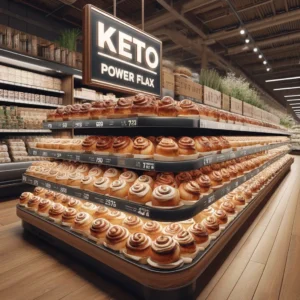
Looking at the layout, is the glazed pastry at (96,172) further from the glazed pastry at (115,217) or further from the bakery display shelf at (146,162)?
the glazed pastry at (115,217)

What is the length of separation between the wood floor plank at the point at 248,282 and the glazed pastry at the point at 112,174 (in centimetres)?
117

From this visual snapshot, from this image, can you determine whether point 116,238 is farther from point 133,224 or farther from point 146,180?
point 146,180

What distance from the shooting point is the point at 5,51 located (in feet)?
12.4

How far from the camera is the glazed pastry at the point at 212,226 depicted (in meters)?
1.98

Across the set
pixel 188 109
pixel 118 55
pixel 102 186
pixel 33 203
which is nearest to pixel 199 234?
pixel 102 186

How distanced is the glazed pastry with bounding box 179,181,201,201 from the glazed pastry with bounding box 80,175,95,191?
0.75 meters

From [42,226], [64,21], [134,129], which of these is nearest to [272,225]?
[134,129]

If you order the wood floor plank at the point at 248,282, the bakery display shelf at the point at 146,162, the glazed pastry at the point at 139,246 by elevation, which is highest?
the bakery display shelf at the point at 146,162

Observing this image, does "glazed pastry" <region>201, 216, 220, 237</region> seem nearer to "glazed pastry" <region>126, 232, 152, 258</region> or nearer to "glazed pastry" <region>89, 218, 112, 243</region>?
"glazed pastry" <region>126, 232, 152, 258</region>

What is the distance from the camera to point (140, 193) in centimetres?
171

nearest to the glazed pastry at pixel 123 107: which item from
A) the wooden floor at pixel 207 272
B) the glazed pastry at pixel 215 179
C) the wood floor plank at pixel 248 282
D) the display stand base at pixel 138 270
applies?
the glazed pastry at pixel 215 179

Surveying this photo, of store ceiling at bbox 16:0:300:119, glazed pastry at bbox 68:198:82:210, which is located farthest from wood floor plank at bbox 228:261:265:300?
store ceiling at bbox 16:0:300:119

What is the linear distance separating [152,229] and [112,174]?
0.56 metres

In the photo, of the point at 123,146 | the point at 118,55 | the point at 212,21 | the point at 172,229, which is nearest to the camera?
the point at 172,229
